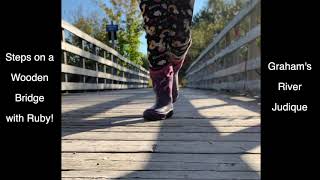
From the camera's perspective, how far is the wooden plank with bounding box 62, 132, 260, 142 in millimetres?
1494

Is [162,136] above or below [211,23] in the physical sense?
below

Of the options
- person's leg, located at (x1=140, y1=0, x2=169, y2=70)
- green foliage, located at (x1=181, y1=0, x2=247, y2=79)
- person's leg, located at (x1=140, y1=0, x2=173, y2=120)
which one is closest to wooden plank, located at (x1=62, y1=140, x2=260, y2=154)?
person's leg, located at (x1=140, y1=0, x2=173, y2=120)

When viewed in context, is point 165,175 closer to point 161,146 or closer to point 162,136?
point 161,146

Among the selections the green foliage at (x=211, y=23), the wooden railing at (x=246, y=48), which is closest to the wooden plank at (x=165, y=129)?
the wooden railing at (x=246, y=48)

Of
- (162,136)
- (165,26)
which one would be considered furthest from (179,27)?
(162,136)

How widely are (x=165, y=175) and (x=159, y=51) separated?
1.25 meters

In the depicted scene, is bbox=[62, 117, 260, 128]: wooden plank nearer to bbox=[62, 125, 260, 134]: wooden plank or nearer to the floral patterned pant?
bbox=[62, 125, 260, 134]: wooden plank

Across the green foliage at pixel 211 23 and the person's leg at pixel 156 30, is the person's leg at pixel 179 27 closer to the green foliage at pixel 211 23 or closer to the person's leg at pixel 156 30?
the person's leg at pixel 156 30

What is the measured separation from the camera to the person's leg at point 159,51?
2090mm

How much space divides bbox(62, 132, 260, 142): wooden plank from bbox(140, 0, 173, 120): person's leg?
490 millimetres

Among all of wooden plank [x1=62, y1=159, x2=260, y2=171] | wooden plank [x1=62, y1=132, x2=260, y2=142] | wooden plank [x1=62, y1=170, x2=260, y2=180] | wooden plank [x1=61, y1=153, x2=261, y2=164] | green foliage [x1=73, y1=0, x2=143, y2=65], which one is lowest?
wooden plank [x1=62, y1=170, x2=260, y2=180]

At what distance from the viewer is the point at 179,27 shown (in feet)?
7.10

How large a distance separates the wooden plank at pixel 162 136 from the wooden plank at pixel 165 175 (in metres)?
0.48
